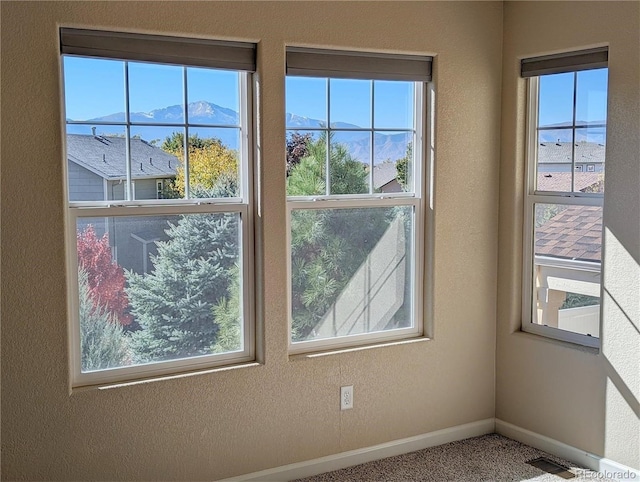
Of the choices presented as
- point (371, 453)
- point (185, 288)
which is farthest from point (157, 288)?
point (371, 453)

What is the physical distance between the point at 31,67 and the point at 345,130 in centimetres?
149

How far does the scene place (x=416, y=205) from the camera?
3768 mm

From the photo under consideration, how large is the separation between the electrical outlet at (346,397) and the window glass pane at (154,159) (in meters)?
1.27

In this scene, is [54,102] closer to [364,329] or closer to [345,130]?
[345,130]

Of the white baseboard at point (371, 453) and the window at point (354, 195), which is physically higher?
the window at point (354, 195)

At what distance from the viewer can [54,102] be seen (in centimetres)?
276

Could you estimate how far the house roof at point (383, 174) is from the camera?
365 centimetres

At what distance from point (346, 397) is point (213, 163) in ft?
4.38

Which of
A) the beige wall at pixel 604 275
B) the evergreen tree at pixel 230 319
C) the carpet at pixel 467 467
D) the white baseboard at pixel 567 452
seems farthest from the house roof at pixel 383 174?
the white baseboard at pixel 567 452

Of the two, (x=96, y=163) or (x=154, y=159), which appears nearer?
(x=96, y=163)

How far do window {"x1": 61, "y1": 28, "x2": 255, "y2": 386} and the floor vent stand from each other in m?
1.56

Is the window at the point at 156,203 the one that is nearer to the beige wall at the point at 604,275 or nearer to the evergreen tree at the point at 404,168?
the evergreen tree at the point at 404,168

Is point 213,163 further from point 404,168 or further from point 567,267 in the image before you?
point 567,267

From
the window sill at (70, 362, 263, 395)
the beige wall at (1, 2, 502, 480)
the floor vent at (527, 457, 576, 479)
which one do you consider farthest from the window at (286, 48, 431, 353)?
the floor vent at (527, 457, 576, 479)
